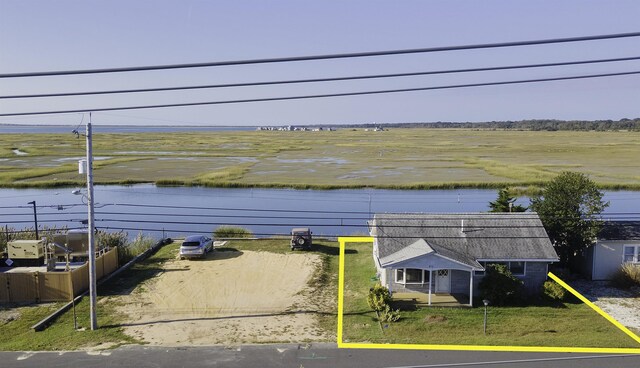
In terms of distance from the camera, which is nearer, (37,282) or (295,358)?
(295,358)

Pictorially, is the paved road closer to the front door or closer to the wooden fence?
the wooden fence

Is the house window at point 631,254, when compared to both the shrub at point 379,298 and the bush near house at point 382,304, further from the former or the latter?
the shrub at point 379,298

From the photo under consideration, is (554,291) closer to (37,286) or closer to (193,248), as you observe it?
(193,248)

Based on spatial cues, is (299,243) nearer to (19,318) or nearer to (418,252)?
(418,252)

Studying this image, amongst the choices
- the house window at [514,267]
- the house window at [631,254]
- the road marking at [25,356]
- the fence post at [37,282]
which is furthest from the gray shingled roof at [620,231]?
the fence post at [37,282]

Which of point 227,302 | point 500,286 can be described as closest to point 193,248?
point 227,302

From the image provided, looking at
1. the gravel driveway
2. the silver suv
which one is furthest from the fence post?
the gravel driveway
